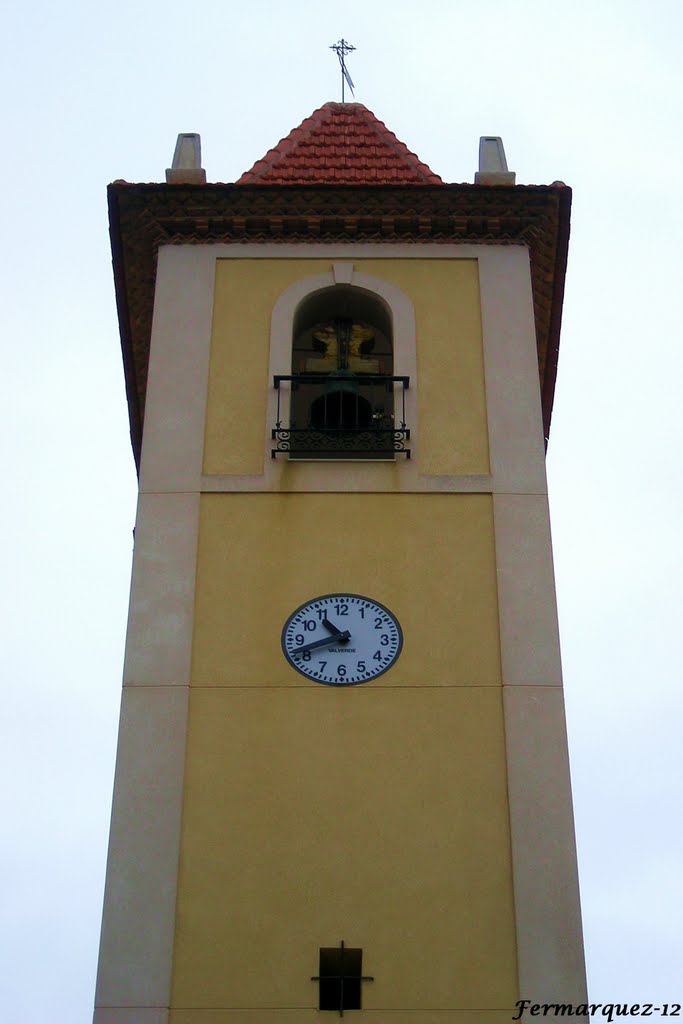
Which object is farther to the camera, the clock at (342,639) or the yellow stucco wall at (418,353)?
the yellow stucco wall at (418,353)

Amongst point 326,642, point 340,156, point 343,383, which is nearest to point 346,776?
point 326,642

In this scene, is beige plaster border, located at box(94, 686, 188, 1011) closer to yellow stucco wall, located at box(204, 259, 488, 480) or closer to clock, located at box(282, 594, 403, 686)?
clock, located at box(282, 594, 403, 686)

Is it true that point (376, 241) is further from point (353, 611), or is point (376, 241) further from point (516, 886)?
point (516, 886)

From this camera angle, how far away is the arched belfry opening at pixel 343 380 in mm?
14508

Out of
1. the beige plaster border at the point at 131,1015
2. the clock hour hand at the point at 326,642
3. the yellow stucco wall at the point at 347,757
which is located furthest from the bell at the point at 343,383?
the beige plaster border at the point at 131,1015

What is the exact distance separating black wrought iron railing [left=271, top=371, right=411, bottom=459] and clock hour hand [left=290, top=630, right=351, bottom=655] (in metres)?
1.88

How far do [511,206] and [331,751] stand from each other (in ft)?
20.3

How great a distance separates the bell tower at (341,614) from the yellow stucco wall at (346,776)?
2 cm

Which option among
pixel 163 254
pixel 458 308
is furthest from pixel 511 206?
pixel 163 254

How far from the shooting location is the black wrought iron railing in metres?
14.4

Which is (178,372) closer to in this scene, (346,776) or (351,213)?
(351,213)

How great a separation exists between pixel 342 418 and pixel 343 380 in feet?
1.31

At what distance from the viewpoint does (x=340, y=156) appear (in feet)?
58.3

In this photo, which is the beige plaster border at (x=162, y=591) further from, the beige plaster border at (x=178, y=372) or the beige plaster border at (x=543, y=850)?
the beige plaster border at (x=543, y=850)
